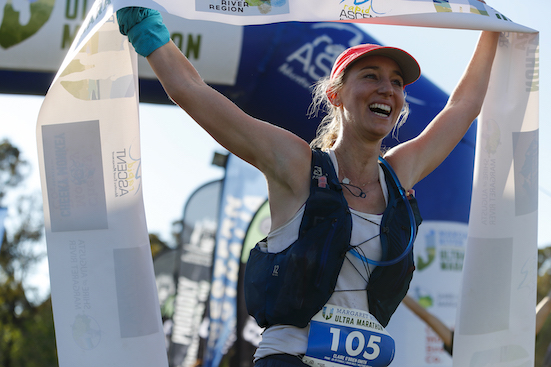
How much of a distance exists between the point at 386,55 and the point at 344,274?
2.54 feet

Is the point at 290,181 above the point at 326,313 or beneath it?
above

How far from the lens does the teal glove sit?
5.24 ft

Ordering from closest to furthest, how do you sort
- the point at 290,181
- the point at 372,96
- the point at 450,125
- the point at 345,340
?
the point at 345,340 → the point at 290,181 → the point at 372,96 → the point at 450,125

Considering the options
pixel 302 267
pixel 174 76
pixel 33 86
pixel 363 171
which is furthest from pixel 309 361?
pixel 33 86

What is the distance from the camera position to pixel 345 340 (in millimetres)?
1460

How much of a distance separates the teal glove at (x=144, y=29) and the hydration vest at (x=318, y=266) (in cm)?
59

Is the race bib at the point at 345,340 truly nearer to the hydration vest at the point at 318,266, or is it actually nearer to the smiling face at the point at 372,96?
the hydration vest at the point at 318,266

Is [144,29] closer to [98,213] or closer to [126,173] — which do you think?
[126,173]

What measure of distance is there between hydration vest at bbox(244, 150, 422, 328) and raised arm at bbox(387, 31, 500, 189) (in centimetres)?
33

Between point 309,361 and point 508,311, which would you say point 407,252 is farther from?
point 508,311

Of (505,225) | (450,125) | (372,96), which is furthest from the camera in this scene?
(505,225)

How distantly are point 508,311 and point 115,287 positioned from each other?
159 cm

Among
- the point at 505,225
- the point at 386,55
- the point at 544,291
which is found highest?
the point at 386,55

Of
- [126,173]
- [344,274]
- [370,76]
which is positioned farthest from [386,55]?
[126,173]
